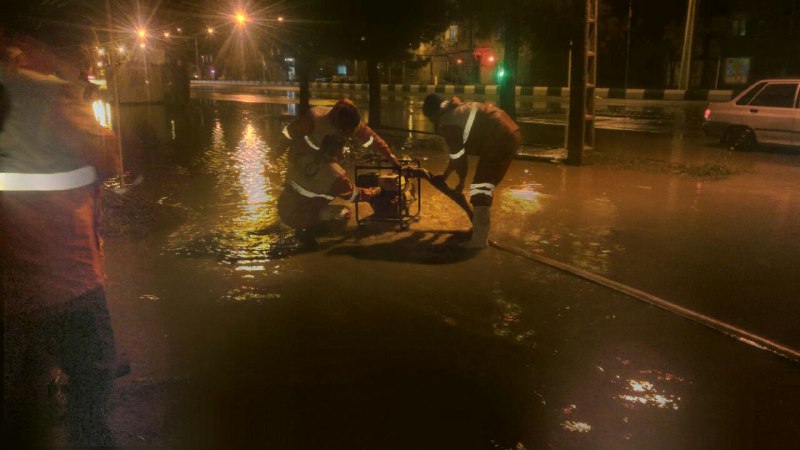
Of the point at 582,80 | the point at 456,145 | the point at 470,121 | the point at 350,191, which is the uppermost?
the point at 582,80

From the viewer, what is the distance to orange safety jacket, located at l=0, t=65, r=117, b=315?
321 centimetres

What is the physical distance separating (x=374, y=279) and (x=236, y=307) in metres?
1.29

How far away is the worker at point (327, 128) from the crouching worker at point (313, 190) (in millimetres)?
71

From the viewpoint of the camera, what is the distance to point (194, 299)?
5496 millimetres

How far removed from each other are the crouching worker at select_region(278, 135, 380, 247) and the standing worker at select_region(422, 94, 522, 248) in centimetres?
115

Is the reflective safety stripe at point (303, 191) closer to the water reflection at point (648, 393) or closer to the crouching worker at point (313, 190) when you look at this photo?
the crouching worker at point (313, 190)

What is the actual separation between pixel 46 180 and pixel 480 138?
4.48 metres

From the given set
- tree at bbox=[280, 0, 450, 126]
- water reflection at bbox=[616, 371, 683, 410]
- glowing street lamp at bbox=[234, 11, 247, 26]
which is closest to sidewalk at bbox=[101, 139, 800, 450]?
water reflection at bbox=[616, 371, 683, 410]

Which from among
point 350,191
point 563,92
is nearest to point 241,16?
point 350,191

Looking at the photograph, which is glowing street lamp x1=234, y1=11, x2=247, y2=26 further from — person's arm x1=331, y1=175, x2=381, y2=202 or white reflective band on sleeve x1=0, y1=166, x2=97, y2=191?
white reflective band on sleeve x1=0, y1=166, x2=97, y2=191

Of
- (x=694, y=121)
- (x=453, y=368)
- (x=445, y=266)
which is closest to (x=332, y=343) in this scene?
(x=453, y=368)

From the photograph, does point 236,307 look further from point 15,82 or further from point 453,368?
point 15,82

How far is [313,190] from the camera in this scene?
746cm

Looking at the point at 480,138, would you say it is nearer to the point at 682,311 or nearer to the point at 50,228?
the point at 682,311
